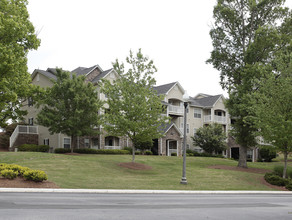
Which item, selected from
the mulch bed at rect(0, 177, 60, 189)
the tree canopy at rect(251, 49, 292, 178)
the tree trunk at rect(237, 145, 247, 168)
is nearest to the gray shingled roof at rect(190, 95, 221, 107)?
the tree trunk at rect(237, 145, 247, 168)

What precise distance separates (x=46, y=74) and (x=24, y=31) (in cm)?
2070

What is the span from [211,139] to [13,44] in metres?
32.9

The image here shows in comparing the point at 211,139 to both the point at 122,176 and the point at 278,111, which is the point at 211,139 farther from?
the point at 122,176

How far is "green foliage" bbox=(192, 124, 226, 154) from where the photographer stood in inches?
1873

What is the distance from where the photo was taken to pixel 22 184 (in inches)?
693

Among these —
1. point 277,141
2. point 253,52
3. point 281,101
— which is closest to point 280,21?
point 253,52

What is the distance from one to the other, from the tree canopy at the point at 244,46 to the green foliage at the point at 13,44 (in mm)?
18741

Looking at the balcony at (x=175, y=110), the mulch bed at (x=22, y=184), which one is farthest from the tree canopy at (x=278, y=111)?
the balcony at (x=175, y=110)

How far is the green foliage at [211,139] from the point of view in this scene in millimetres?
47562

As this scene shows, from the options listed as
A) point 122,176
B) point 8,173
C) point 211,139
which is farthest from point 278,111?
point 211,139

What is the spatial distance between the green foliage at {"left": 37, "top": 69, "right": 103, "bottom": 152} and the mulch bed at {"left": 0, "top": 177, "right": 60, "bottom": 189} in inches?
617

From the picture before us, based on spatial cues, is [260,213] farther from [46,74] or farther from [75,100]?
[46,74]

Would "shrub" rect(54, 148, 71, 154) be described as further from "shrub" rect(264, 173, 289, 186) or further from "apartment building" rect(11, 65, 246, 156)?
"shrub" rect(264, 173, 289, 186)

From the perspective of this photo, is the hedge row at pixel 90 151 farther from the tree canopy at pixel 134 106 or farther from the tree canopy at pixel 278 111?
the tree canopy at pixel 278 111
